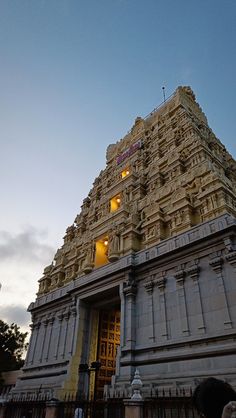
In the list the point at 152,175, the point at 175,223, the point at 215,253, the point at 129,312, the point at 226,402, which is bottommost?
the point at 226,402

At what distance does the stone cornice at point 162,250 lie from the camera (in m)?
15.6

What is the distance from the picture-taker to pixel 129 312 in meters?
17.8

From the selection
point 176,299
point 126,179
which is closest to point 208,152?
point 126,179

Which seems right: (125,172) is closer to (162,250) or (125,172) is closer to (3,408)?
(162,250)

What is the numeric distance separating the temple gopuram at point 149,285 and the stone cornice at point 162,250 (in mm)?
80

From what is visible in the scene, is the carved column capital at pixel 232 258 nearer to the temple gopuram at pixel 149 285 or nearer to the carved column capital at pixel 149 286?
the temple gopuram at pixel 149 285

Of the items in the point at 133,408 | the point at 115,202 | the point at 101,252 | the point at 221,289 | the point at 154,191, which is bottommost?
the point at 133,408

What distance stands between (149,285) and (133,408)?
822 centimetres

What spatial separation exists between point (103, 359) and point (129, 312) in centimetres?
602

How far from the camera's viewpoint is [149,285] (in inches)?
695

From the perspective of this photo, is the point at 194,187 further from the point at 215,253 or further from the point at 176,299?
the point at 176,299

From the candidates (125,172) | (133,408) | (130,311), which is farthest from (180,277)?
(125,172)

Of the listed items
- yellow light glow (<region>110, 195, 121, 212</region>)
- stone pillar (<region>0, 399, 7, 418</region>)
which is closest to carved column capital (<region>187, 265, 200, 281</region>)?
stone pillar (<region>0, 399, 7, 418</region>)

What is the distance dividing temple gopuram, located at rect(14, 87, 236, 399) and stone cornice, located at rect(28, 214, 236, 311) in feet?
0.26
